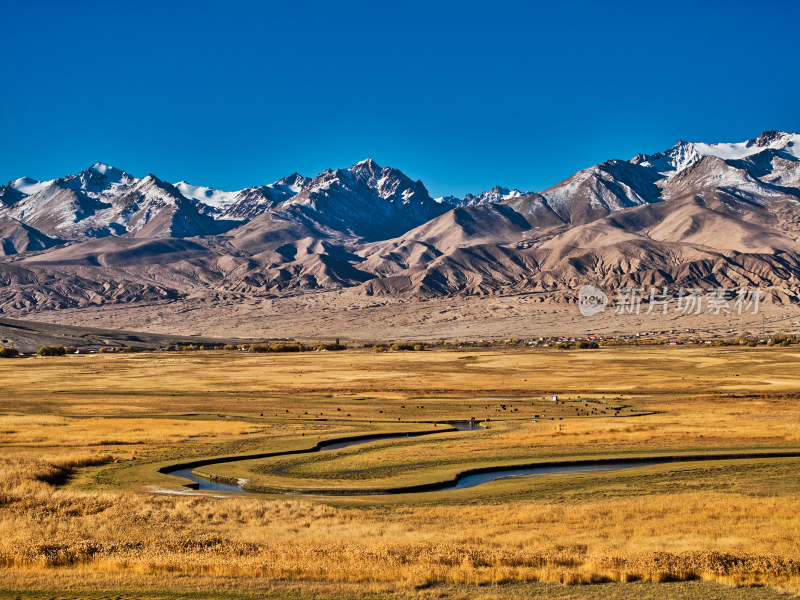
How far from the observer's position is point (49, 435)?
5238 centimetres

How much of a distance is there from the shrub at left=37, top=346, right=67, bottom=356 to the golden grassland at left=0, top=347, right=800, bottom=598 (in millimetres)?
90174

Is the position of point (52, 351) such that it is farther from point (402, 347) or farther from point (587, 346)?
point (587, 346)

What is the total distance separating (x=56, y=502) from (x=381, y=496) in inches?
514

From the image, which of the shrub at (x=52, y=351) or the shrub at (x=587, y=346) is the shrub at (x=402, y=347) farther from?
the shrub at (x=52, y=351)

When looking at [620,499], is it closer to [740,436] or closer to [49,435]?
[740,436]

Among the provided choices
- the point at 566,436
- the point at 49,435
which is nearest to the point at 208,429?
the point at 49,435

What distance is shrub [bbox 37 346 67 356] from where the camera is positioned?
16488 cm

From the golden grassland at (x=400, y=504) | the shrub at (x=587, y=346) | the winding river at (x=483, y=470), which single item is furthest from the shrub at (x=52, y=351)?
the winding river at (x=483, y=470)

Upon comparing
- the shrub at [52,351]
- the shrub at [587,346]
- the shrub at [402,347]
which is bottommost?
the shrub at [587,346]

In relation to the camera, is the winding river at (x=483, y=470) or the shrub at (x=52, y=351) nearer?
the winding river at (x=483, y=470)

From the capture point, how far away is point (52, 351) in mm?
168125

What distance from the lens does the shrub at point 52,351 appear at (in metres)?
165

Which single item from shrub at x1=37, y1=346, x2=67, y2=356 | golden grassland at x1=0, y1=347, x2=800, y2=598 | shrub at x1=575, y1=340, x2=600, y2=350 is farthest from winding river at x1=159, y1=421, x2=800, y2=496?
shrub at x1=37, y1=346, x2=67, y2=356

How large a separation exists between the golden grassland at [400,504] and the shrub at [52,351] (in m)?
90.2
